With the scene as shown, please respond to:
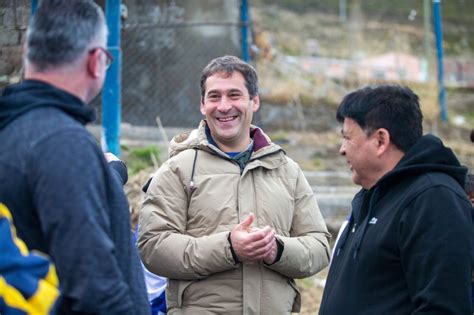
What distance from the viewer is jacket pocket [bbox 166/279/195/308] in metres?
3.72

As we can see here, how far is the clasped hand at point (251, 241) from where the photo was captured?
3.53 m

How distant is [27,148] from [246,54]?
5.38 meters

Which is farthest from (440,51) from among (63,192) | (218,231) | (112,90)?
(63,192)

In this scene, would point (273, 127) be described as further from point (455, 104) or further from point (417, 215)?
point (417, 215)

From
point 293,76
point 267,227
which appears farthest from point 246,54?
point 293,76

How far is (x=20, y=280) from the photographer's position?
2.23m

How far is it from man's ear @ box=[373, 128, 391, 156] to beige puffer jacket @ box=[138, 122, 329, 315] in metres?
0.73

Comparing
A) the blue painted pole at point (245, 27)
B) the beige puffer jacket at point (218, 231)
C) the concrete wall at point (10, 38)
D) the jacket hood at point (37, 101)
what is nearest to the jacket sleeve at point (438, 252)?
the beige puffer jacket at point (218, 231)

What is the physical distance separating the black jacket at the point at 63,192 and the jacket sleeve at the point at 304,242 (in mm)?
1435

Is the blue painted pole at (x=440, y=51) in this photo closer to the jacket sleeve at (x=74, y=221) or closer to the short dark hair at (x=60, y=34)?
the short dark hair at (x=60, y=34)

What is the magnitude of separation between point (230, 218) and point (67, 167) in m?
1.58

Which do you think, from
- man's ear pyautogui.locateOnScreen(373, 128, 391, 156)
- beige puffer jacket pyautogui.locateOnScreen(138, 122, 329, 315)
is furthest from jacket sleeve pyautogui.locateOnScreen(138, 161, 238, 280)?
man's ear pyautogui.locateOnScreen(373, 128, 391, 156)

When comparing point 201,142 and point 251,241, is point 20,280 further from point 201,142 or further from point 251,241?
point 201,142

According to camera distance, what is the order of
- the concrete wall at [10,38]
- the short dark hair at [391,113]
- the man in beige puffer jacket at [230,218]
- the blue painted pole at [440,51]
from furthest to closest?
the blue painted pole at [440,51], the concrete wall at [10,38], the man in beige puffer jacket at [230,218], the short dark hair at [391,113]
